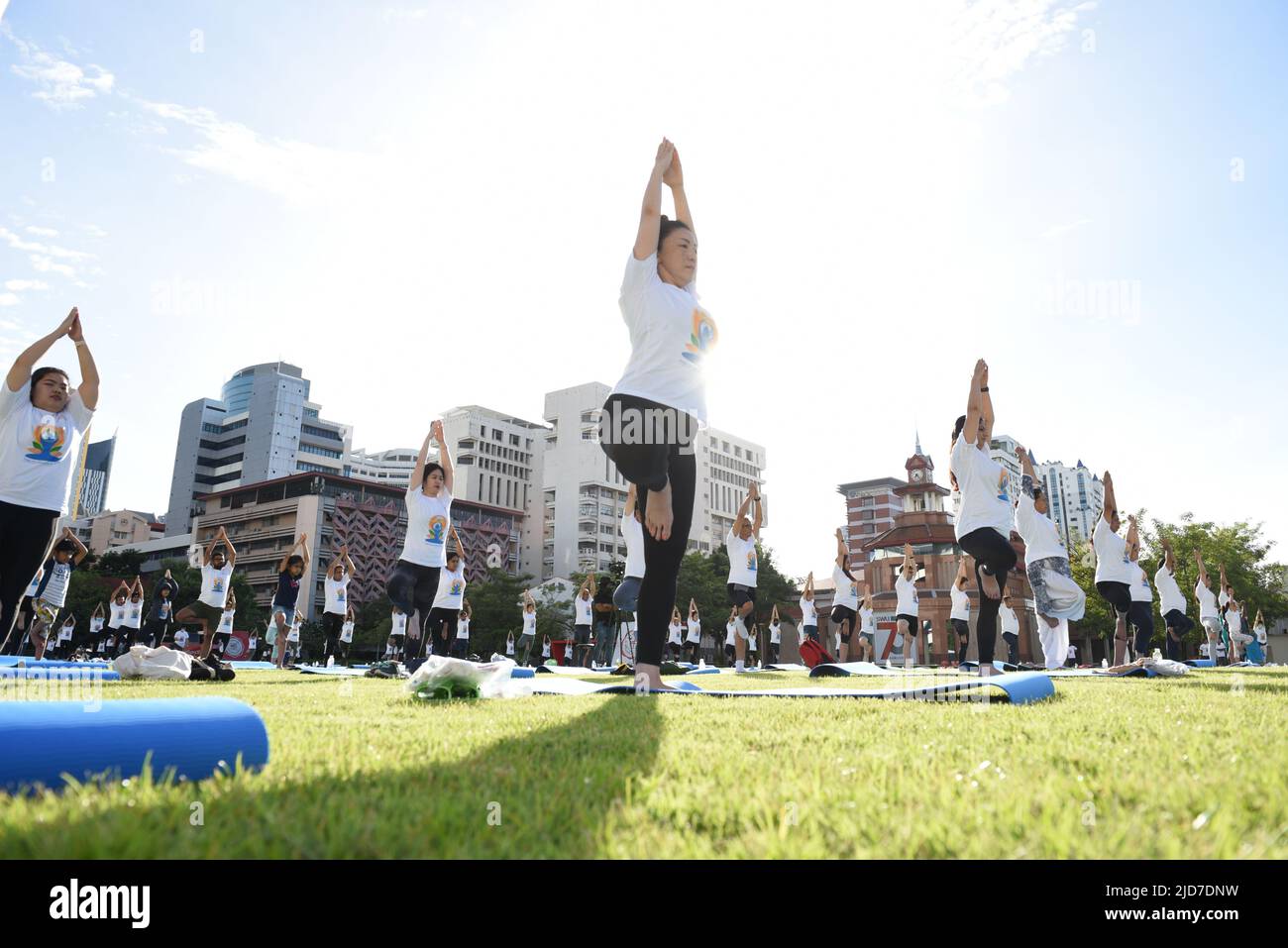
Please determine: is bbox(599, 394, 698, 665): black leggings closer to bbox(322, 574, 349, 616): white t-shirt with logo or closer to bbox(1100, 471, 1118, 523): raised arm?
bbox(1100, 471, 1118, 523): raised arm

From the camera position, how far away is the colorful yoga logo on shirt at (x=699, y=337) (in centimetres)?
564

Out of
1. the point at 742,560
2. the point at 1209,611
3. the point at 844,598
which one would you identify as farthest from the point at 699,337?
the point at 1209,611

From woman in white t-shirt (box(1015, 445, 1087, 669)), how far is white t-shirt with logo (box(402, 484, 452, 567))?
7245mm

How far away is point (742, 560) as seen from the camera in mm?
15984

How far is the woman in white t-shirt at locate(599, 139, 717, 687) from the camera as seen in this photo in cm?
526

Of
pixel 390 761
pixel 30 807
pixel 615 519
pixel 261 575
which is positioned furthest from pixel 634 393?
pixel 615 519

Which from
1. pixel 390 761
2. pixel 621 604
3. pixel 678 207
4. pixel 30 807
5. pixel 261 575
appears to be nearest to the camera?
pixel 30 807

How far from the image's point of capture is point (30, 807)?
5.14ft

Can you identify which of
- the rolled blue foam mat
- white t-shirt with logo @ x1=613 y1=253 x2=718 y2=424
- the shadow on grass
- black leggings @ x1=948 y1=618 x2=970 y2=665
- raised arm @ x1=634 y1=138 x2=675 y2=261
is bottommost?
the rolled blue foam mat

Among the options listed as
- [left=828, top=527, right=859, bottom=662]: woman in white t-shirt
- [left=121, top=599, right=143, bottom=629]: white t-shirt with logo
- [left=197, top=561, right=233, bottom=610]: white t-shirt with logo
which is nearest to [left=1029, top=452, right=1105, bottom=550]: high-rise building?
[left=828, top=527, right=859, bottom=662]: woman in white t-shirt

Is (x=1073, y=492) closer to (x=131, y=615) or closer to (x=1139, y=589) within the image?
(x=1139, y=589)

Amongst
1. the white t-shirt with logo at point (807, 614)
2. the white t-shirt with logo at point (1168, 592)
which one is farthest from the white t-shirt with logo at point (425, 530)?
the white t-shirt with logo at point (1168, 592)
